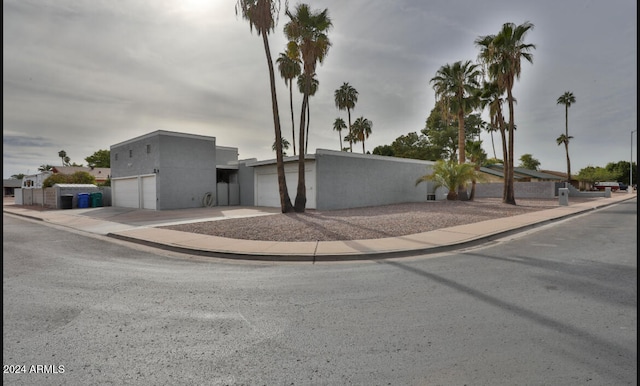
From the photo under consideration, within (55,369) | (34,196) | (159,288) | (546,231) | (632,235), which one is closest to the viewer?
(55,369)

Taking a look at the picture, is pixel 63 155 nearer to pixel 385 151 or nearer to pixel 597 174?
pixel 385 151

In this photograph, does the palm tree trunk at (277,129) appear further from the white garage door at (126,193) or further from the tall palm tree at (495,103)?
the tall palm tree at (495,103)

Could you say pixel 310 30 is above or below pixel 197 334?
above

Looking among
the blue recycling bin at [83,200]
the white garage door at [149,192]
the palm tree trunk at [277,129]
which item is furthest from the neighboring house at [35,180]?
the palm tree trunk at [277,129]

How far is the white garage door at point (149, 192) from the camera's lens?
21.6m

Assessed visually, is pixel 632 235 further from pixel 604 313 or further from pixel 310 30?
pixel 310 30

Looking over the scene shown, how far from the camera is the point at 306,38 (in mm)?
16953

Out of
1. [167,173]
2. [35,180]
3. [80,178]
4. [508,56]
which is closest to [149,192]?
[167,173]

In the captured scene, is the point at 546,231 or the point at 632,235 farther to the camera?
the point at 546,231

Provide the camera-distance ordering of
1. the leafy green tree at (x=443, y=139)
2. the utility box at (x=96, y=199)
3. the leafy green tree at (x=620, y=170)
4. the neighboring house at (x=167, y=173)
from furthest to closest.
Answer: the leafy green tree at (x=620, y=170) → the leafy green tree at (x=443, y=139) → the utility box at (x=96, y=199) → the neighboring house at (x=167, y=173)

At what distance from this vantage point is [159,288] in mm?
5082

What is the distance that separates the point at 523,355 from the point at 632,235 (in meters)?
10.8

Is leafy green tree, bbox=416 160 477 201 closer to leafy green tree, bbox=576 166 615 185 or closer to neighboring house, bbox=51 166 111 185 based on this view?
neighboring house, bbox=51 166 111 185

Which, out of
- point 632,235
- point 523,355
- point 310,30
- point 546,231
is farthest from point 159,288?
point 310,30
